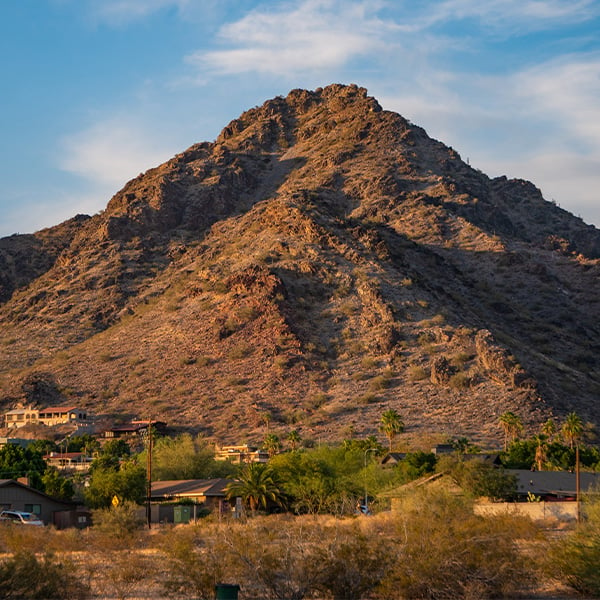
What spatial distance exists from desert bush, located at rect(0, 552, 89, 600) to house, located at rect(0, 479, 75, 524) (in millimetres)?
32491

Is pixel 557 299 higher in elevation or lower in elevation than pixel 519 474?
higher

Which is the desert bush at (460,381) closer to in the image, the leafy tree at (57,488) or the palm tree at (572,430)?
the palm tree at (572,430)

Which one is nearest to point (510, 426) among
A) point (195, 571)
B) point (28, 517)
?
point (28, 517)

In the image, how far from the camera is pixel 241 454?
102312mm

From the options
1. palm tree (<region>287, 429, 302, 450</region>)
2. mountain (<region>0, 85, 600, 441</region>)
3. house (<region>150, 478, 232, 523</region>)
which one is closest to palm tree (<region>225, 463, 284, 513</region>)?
house (<region>150, 478, 232, 523</region>)

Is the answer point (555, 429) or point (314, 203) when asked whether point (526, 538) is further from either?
point (314, 203)

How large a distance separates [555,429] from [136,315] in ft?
238

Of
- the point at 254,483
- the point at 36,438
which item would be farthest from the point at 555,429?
the point at 36,438

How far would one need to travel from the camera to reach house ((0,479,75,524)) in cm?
6100

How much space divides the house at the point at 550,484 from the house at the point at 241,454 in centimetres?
3294

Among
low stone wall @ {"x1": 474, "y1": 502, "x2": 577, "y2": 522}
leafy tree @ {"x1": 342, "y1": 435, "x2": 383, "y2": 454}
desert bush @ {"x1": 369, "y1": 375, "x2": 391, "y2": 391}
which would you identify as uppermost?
desert bush @ {"x1": 369, "y1": 375, "x2": 391, "y2": 391}

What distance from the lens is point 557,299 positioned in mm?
176250

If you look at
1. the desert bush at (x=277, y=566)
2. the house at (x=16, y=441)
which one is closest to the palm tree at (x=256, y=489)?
the desert bush at (x=277, y=566)

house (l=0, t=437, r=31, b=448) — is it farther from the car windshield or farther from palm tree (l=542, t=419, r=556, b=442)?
the car windshield
